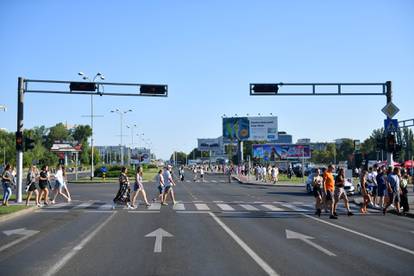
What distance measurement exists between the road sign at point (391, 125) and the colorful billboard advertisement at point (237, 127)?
64.6 meters

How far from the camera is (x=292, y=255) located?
10219mm

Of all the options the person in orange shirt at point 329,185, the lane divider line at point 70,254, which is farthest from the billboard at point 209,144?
the lane divider line at point 70,254

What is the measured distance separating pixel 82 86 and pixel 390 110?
50.1 feet

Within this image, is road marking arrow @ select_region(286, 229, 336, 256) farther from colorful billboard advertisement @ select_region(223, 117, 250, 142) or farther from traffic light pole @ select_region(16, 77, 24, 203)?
colorful billboard advertisement @ select_region(223, 117, 250, 142)

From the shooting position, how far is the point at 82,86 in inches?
1029

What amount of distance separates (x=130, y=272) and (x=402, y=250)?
19.7 feet

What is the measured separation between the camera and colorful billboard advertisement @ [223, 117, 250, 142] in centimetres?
8856

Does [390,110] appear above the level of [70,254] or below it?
above

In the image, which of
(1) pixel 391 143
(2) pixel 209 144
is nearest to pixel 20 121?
(1) pixel 391 143

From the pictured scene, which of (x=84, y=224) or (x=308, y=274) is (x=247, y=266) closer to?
(x=308, y=274)

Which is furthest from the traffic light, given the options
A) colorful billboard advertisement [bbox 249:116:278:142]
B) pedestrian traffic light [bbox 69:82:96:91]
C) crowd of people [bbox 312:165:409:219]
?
colorful billboard advertisement [bbox 249:116:278:142]

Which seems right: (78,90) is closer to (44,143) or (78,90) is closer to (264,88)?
(264,88)

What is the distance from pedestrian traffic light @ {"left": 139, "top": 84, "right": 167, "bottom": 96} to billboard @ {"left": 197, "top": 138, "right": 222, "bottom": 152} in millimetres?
145447

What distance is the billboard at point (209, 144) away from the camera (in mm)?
172250
